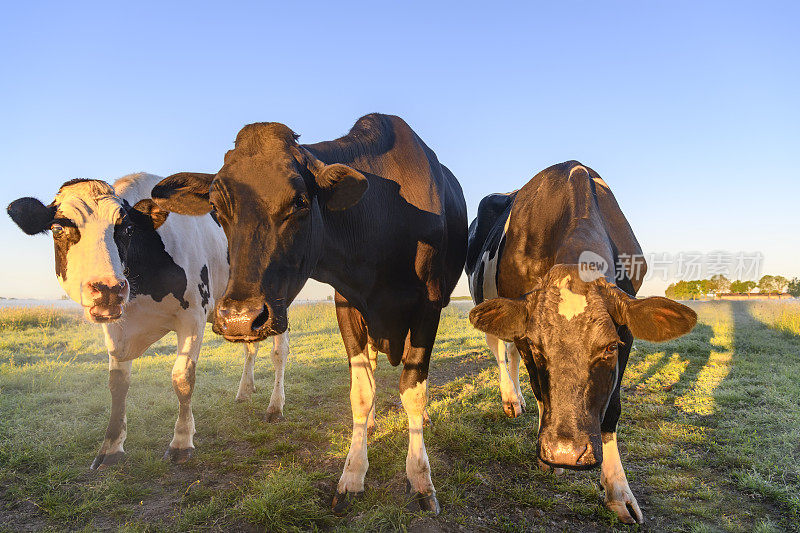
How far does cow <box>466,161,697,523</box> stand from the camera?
8.92 feet

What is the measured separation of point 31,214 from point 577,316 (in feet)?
15.3

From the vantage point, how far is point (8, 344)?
34.4 ft

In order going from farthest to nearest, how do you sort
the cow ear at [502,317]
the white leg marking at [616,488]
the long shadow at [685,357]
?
the long shadow at [685,357] < the white leg marking at [616,488] < the cow ear at [502,317]

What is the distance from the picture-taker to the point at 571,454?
258cm

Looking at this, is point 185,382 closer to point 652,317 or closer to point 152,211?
point 152,211

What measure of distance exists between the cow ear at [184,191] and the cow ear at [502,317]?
229 centimetres

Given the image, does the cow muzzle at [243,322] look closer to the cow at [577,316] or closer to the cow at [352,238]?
the cow at [352,238]

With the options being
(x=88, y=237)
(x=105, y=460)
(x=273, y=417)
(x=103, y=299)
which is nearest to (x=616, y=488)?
(x=273, y=417)

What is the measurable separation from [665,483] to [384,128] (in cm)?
432

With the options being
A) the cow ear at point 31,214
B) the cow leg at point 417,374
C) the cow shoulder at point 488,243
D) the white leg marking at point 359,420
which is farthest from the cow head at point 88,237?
the cow shoulder at point 488,243

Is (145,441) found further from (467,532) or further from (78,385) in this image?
(467,532)

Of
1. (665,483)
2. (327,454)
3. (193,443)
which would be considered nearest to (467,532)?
(327,454)

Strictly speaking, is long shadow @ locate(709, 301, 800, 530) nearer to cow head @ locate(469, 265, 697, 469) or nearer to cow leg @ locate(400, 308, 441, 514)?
cow head @ locate(469, 265, 697, 469)

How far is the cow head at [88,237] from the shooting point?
11.9ft
